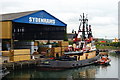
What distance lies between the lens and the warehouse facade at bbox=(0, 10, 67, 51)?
4478cm

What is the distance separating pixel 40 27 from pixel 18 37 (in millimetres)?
7927

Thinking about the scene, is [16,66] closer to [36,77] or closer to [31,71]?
[31,71]

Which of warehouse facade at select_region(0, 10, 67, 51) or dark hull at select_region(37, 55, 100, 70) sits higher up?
warehouse facade at select_region(0, 10, 67, 51)

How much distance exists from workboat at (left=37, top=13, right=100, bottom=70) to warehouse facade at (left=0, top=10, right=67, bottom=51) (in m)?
11.4

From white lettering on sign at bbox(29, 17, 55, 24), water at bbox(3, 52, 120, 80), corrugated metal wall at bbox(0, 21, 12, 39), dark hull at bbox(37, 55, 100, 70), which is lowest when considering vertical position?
water at bbox(3, 52, 120, 80)

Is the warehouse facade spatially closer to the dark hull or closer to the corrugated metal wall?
the corrugated metal wall

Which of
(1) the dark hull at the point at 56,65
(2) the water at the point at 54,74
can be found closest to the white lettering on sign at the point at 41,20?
(1) the dark hull at the point at 56,65

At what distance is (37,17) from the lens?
49469 millimetres

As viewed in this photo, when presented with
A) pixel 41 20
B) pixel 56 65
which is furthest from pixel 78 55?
pixel 41 20

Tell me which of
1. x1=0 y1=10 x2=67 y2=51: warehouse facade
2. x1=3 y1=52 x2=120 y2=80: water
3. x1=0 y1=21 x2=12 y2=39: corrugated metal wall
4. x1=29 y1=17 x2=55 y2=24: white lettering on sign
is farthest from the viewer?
x1=29 y1=17 x2=55 y2=24: white lettering on sign

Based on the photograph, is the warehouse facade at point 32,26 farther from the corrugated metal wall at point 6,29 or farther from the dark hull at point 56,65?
the dark hull at point 56,65

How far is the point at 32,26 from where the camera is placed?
177 feet

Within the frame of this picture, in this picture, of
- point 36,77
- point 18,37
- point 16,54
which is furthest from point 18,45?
point 36,77

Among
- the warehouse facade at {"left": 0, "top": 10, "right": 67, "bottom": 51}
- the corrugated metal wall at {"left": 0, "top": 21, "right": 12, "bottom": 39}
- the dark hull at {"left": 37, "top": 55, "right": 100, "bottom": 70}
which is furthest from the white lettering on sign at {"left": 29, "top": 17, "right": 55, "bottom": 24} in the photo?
the dark hull at {"left": 37, "top": 55, "right": 100, "bottom": 70}
